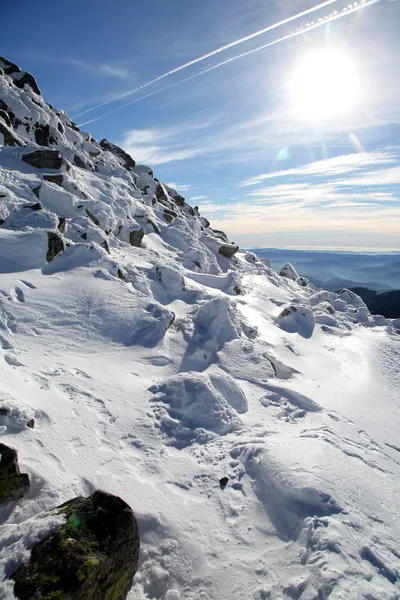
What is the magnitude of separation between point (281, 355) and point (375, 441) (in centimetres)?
544

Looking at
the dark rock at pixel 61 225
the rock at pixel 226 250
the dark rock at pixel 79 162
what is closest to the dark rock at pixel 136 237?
the dark rock at pixel 61 225

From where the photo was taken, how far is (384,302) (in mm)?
100312

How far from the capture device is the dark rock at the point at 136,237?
63.8ft

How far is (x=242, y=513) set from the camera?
587 cm

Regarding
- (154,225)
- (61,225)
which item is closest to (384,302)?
(154,225)

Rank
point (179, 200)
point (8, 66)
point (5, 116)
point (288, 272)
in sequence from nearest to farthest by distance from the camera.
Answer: point (5, 116), point (8, 66), point (288, 272), point (179, 200)

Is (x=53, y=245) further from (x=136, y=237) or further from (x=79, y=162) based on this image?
(x=79, y=162)

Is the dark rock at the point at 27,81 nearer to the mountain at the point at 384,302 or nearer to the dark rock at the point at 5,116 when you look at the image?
the dark rock at the point at 5,116

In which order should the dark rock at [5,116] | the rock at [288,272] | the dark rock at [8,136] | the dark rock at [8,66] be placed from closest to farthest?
the dark rock at [8,136] → the dark rock at [5,116] → the dark rock at [8,66] → the rock at [288,272]

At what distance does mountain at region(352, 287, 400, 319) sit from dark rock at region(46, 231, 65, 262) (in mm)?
82656

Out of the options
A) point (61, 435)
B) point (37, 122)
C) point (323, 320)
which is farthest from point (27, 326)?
point (37, 122)

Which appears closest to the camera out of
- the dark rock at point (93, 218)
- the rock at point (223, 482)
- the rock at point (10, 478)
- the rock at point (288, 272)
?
the rock at point (10, 478)

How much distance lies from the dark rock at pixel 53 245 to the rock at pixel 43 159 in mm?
8619

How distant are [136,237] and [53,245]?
7255 millimetres
